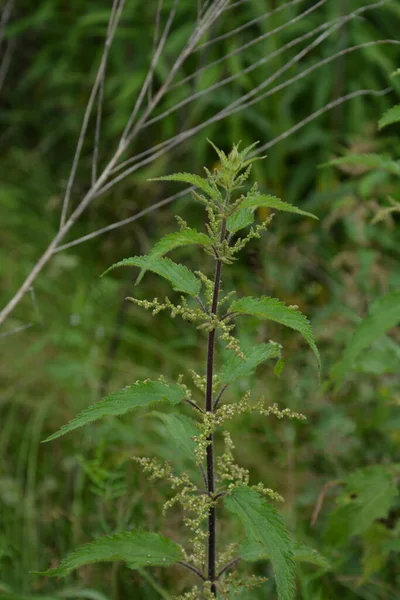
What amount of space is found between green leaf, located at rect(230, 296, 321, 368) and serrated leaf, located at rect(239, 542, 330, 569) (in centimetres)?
35

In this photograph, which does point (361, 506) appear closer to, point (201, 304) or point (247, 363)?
point (247, 363)

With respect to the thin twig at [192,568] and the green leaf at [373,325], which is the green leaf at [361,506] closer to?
the green leaf at [373,325]

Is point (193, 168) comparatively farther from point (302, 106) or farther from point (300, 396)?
point (300, 396)

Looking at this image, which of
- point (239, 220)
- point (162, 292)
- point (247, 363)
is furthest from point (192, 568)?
point (162, 292)

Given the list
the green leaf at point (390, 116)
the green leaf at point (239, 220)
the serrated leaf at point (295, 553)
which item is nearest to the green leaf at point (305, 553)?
the serrated leaf at point (295, 553)

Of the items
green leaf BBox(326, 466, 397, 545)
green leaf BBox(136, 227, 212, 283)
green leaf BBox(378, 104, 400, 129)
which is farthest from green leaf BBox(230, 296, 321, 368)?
green leaf BBox(326, 466, 397, 545)

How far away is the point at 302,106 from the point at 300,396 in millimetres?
2063

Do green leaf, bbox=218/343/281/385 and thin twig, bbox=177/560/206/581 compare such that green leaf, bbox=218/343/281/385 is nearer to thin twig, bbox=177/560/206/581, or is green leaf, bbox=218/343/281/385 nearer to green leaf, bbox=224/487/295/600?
green leaf, bbox=224/487/295/600

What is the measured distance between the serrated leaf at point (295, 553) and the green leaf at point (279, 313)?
0.35 m

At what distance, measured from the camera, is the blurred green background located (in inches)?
80.1

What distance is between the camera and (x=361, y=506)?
5.56 feet

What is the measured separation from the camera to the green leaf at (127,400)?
1.09m

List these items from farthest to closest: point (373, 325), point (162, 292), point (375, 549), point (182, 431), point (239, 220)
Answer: point (162, 292) < point (375, 549) < point (373, 325) < point (182, 431) < point (239, 220)

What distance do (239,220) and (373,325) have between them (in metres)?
0.57
